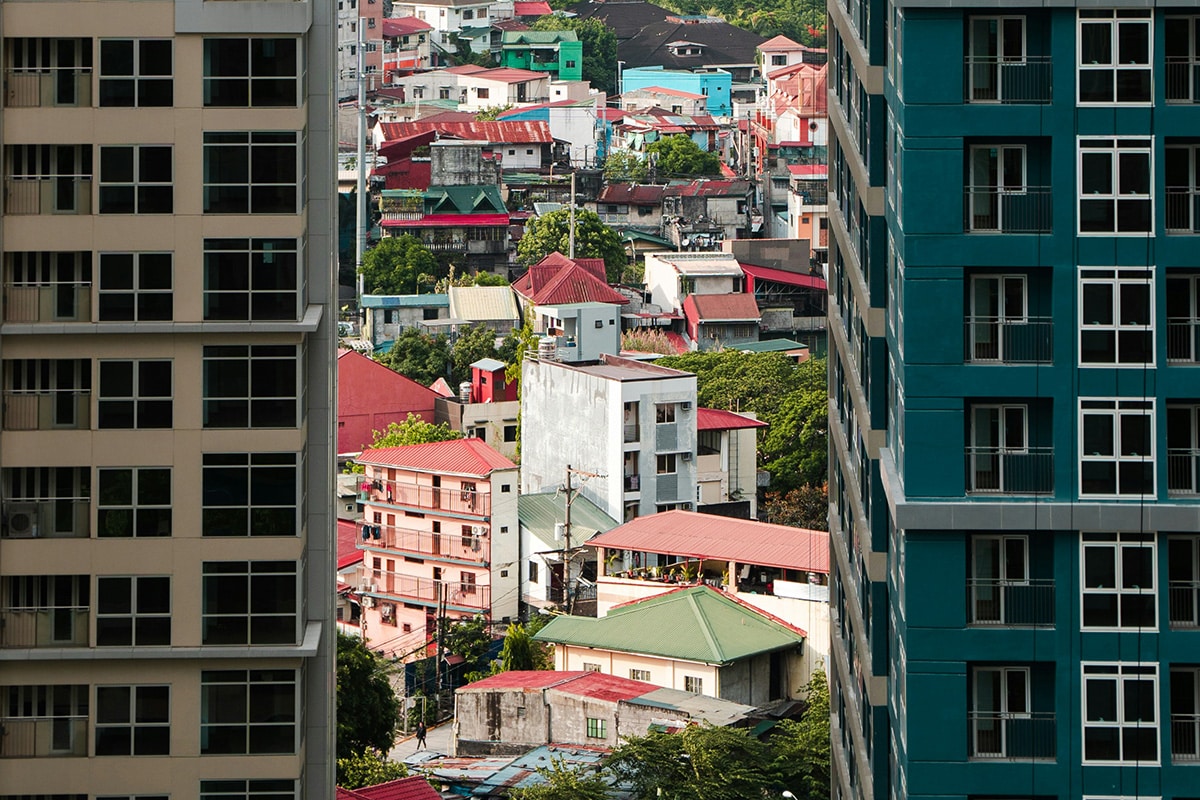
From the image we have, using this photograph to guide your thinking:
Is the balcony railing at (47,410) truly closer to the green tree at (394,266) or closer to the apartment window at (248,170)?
the apartment window at (248,170)

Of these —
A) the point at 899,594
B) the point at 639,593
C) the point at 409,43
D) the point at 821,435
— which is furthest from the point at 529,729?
the point at 409,43

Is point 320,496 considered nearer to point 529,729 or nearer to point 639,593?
point 529,729

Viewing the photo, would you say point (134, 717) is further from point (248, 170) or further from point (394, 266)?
point (394, 266)

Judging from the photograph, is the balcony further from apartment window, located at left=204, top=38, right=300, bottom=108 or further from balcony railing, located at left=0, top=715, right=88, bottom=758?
balcony railing, located at left=0, top=715, right=88, bottom=758

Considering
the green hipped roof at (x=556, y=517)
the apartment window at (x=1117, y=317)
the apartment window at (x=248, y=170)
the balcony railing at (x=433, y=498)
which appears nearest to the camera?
the apartment window at (x=1117, y=317)

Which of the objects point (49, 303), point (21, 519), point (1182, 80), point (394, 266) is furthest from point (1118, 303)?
point (394, 266)

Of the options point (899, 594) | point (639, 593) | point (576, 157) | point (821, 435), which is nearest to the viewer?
point (899, 594)

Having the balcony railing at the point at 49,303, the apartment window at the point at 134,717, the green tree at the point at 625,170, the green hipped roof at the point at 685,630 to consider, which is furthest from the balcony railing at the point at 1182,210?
the green tree at the point at 625,170
